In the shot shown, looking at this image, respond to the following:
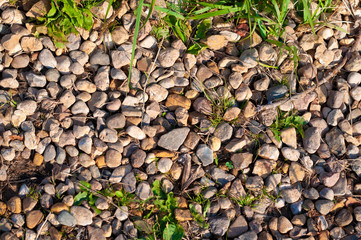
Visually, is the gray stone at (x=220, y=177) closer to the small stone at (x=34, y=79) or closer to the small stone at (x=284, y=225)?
the small stone at (x=284, y=225)

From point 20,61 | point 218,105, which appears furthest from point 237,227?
point 20,61

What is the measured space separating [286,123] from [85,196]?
135 centimetres

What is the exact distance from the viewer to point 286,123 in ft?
8.20

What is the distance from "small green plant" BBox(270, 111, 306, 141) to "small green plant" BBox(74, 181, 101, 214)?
3.93ft

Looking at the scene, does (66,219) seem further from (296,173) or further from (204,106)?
(296,173)

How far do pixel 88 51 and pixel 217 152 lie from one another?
1.06 m

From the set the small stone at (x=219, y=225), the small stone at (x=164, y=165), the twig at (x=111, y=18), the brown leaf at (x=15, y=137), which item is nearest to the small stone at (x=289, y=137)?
the small stone at (x=219, y=225)

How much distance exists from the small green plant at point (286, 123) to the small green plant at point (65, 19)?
134 centimetres

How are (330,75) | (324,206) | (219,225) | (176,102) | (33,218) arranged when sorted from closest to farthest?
1. (33,218)
2. (219,225)
3. (324,206)
4. (176,102)
5. (330,75)

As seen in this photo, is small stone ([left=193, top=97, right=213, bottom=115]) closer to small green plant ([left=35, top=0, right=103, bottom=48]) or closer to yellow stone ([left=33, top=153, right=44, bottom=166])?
small green plant ([left=35, top=0, right=103, bottom=48])

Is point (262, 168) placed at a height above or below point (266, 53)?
below

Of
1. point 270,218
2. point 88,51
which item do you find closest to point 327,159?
point 270,218

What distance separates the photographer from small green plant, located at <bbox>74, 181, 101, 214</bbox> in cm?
221

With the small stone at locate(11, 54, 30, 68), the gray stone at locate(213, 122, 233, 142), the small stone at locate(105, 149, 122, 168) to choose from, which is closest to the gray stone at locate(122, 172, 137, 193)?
the small stone at locate(105, 149, 122, 168)
